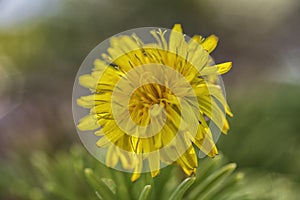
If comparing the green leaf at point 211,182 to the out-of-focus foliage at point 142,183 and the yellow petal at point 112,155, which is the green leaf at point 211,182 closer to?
the out-of-focus foliage at point 142,183

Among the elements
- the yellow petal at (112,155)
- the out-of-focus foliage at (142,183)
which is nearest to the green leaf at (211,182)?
the out-of-focus foliage at (142,183)

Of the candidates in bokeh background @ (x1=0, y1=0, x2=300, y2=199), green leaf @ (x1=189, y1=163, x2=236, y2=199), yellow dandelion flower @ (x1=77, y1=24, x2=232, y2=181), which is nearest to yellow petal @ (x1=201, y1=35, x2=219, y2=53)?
yellow dandelion flower @ (x1=77, y1=24, x2=232, y2=181)

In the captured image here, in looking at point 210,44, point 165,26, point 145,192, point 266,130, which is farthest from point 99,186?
point 165,26

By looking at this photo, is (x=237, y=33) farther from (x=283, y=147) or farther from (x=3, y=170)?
(x=3, y=170)

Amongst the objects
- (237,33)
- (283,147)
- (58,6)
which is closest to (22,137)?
(58,6)

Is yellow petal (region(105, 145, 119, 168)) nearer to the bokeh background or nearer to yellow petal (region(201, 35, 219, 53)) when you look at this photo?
yellow petal (region(201, 35, 219, 53))

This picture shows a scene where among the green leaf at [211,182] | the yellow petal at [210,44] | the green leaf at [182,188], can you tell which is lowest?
the green leaf at [211,182]
